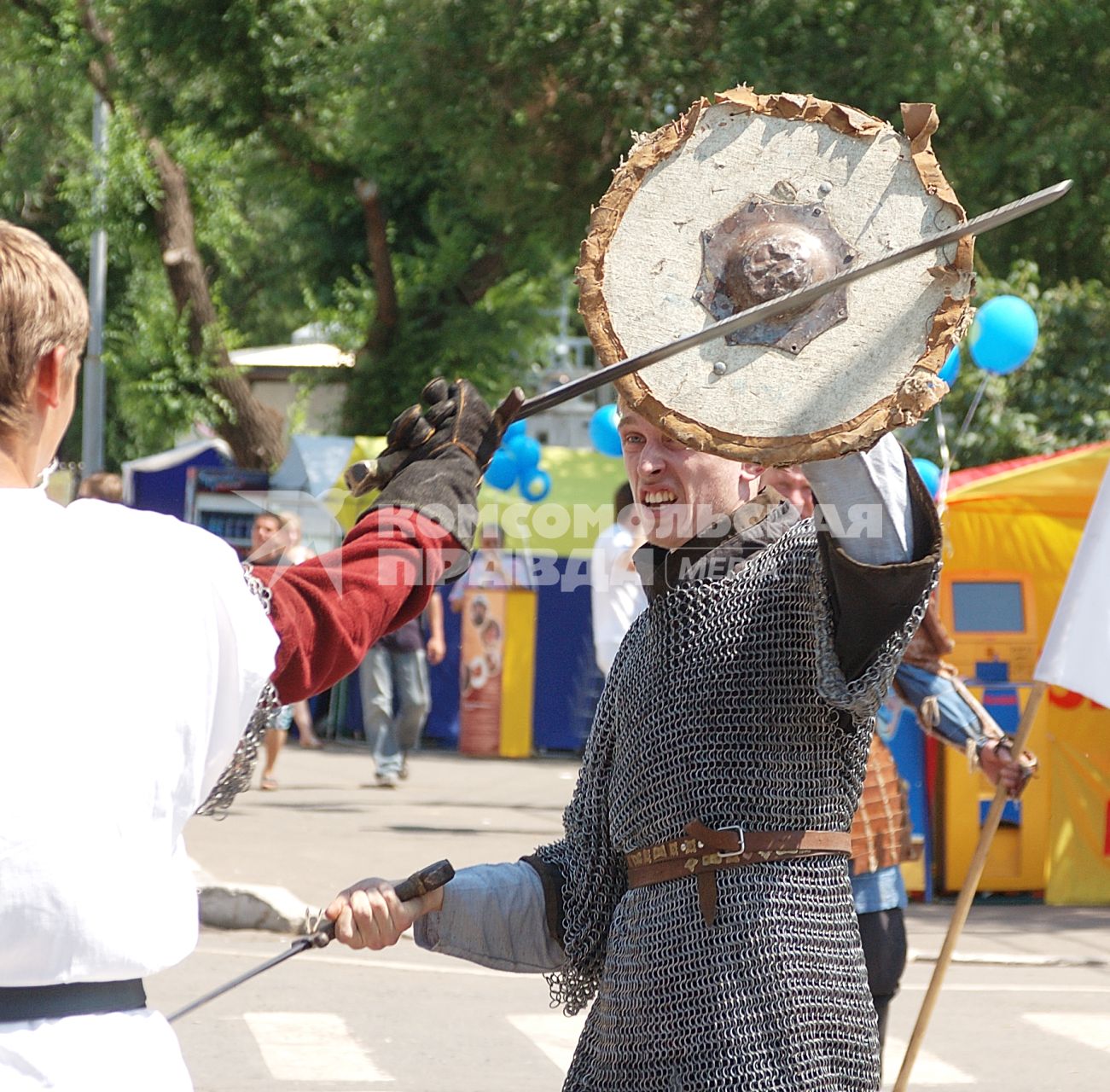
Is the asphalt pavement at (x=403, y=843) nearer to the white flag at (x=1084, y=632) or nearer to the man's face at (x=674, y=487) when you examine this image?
the white flag at (x=1084, y=632)

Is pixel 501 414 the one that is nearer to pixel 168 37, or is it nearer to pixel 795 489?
pixel 795 489

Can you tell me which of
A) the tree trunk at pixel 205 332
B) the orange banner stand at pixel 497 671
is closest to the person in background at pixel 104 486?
the orange banner stand at pixel 497 671

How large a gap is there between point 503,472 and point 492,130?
322 cm

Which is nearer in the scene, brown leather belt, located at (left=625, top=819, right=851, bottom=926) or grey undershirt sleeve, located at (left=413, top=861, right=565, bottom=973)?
brown leather belt, located at (left=625, top=819, right=851, bottom=926)

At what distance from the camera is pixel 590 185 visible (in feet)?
49.2

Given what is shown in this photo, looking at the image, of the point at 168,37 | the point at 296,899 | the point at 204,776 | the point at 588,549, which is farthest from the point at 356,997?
the point at 168,37

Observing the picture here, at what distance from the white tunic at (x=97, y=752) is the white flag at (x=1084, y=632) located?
11.6 ft

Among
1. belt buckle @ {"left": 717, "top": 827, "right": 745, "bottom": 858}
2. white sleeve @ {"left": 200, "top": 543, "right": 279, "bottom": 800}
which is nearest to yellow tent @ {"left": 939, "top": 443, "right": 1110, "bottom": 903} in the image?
belt buckle @ {"left": 717, "top": 827, "right": 745, "bottom": 858}

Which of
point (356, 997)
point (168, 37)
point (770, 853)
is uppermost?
point (168, 37)

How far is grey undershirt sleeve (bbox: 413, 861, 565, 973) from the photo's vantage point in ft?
8.84

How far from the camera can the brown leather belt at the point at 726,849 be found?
2488mm

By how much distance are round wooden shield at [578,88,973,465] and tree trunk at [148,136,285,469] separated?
1733 centimetres

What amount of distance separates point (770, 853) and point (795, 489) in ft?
3.49

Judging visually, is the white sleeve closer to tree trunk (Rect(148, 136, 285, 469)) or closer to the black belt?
the black belt
